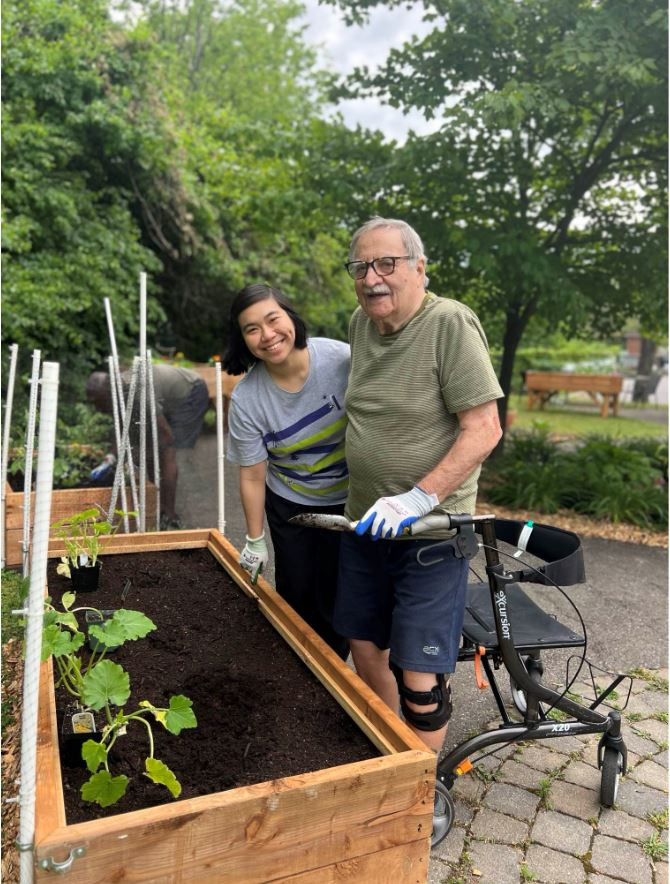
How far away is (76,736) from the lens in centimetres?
178

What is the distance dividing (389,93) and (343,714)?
5819 millimetres

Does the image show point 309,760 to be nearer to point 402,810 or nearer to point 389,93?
point 402,810

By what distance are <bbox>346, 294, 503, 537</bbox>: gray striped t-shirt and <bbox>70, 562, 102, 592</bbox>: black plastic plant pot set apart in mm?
1389

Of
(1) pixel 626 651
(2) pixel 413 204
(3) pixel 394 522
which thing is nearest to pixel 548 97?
(2) pixel 413 204

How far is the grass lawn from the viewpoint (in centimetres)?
1269

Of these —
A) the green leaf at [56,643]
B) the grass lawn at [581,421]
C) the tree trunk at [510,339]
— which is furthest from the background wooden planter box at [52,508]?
the grass lawn at [581,421]

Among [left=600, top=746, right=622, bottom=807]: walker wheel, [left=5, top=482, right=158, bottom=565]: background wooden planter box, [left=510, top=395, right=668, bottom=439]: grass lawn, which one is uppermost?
[left=5, top=482, right=158, bottom=565]: background wooden planter box

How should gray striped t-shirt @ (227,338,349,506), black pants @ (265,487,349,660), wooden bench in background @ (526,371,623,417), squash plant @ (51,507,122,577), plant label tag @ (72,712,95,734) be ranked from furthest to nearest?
1. wooden bench in background @ (526,371,623,417)
2. squash plant @ (51,507,122,577)
3. black pants @ (265,487,349,660)
4. gray striped t-shirt @ (227,338,349,506)
5. plant label tag @ (72,712,95,734)

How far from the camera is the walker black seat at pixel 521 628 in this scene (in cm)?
247

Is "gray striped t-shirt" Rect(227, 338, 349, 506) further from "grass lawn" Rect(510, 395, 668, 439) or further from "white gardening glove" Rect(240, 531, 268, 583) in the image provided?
"grass lawn" Rect(510, 395, 668, 439)

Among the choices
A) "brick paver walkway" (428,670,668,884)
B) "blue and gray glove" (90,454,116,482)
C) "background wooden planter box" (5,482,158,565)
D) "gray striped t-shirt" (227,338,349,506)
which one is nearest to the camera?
"brick paver walkway" (428,670,668,884)

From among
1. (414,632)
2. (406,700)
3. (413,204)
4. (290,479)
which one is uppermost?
(413,204)

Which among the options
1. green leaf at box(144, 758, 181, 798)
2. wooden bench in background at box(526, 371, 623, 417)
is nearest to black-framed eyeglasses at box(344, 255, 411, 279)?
green leaf at box(144, 758, 181, 798)

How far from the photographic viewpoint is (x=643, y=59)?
4.84m
